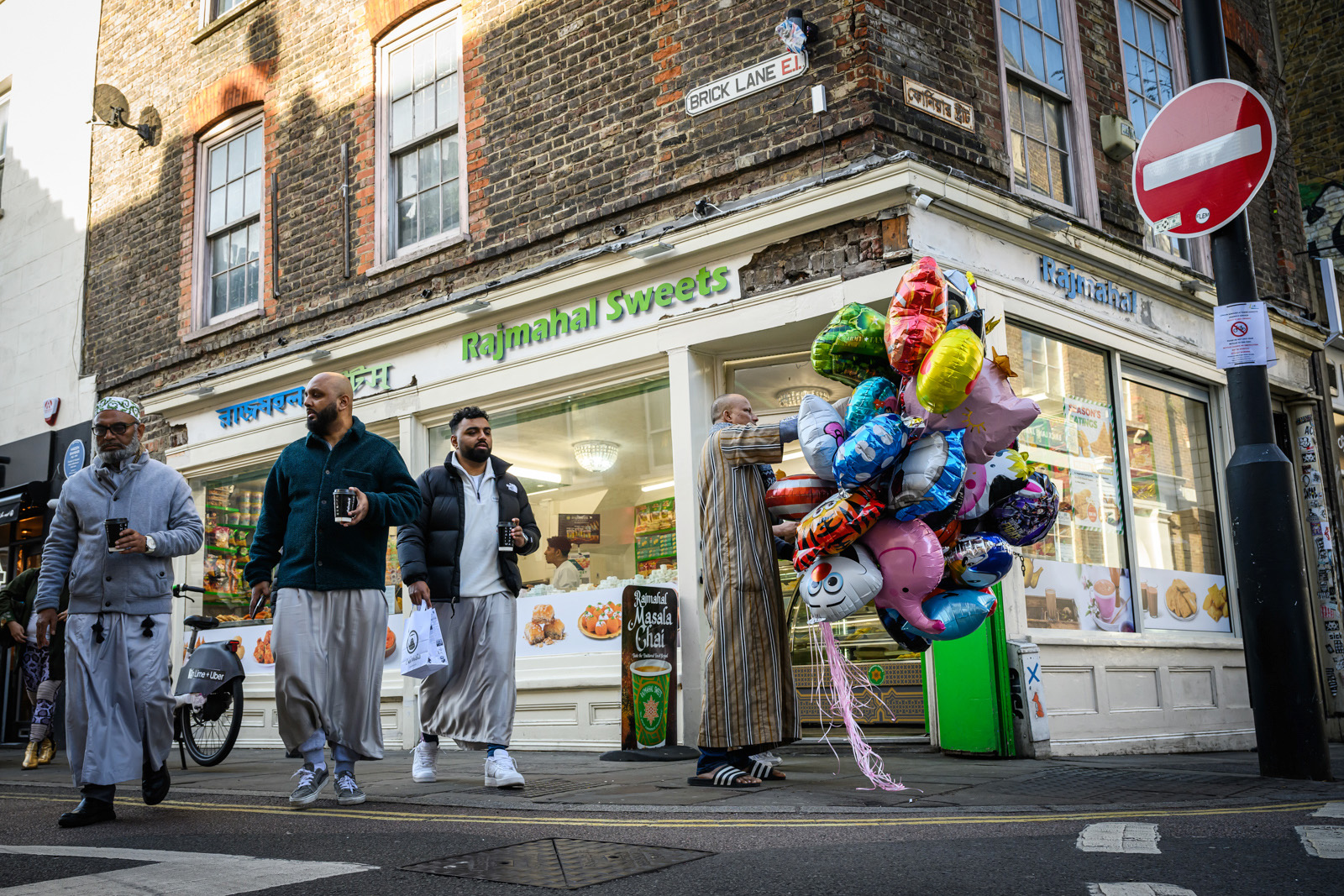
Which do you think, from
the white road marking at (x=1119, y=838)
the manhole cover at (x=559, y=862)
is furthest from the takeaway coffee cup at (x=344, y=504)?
the white road marking at (x=1119, y=838)

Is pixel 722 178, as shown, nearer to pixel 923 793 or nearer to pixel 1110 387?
pixel 1110 387

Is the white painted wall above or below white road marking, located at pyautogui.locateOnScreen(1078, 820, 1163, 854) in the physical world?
above

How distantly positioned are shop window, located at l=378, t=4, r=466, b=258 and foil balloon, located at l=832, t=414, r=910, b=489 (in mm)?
6711

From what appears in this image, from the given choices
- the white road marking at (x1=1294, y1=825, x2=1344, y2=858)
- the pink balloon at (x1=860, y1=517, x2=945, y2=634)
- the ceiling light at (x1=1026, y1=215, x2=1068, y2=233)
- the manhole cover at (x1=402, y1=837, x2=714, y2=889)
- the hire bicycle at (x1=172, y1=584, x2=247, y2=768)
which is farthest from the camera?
the ceiling light at (x1=1026, y1=215, x2=1068, y2=233)

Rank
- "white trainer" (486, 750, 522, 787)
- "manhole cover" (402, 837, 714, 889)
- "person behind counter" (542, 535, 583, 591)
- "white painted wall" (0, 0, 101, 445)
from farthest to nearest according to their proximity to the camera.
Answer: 1. "white painted wall" (0, 0, 101, 445)
2. "person behind counter" (542, 535, 583, 591)
3. "white trainer" (486, 750, 522, 787)
4. "manhole cover" (402, 837, 714, 889)

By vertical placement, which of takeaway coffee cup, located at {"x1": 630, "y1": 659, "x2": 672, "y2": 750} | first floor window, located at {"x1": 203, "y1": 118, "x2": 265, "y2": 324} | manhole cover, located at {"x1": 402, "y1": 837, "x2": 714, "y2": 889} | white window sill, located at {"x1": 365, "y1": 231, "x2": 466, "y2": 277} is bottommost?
manhole cover, located at {"x1": 402, "y1": 837, "x2": 714, "y2": 889}

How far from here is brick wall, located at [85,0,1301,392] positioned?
820 centimetres

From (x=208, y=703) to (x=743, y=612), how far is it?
467 cm

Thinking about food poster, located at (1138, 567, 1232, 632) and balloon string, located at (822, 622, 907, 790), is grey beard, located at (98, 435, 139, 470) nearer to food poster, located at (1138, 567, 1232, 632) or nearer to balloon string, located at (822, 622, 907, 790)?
balloon string, located at (822, 622, 907, 790)

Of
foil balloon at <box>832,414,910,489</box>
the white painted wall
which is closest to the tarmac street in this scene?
foil balloon at <box>832,414,910,489</box>

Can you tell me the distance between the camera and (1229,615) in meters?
9.90

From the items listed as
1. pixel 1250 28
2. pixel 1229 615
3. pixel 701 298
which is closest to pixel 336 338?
pixel 701 298

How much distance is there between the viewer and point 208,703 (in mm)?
8289

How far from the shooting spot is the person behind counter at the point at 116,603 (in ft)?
16.8
